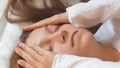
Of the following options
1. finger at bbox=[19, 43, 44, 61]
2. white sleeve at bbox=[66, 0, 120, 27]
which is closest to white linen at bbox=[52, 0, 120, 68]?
white sleeve at bbox=[66, 0, 120, 27]

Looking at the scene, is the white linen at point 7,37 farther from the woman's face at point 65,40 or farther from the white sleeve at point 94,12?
the white sleeve at point 94,12

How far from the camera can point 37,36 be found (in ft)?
3.58

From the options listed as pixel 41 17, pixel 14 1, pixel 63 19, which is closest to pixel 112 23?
pixel 63 19

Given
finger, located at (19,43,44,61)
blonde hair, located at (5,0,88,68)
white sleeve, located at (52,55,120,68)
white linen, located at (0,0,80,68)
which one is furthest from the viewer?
blonde hair, located at (5,0,88,68)

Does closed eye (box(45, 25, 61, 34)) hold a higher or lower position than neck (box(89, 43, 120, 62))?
higher

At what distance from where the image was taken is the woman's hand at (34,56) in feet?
3.14

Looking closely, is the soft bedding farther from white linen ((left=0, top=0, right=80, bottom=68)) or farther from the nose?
the nose

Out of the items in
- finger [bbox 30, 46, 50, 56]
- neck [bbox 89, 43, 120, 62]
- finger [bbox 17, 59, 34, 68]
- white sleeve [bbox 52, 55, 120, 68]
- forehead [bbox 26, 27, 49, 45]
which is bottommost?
neck [bbox 89, 43, 120, 62]

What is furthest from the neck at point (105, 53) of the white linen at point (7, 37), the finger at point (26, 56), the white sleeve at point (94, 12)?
the white linen at point (7, 37)

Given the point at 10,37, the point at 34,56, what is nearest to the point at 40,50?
the point at 34,56

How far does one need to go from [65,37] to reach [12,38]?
28 centimetres

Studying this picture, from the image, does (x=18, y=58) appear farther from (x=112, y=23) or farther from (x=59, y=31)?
(x=112, y=23)

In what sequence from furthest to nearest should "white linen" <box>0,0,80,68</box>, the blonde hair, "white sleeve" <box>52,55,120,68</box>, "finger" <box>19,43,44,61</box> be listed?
the blonde hair
"white linen" <box>0,0,80,68</box>
"finger" <box>19,43,44,61</box>
"white sleeve" <box>52,55,120,68</box>

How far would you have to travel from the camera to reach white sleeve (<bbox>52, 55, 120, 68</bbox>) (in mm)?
889
